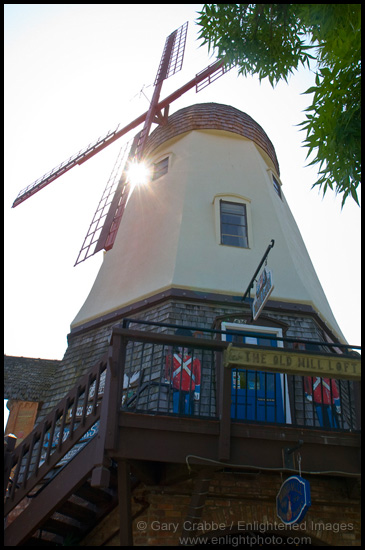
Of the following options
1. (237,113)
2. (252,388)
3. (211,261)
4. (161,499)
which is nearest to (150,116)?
(237,113)

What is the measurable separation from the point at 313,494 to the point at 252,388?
1.77 meters

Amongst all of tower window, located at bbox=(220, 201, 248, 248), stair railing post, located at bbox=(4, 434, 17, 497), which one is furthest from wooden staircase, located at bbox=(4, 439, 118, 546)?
tower window, located at bbox=(220, 201, 248, 248)

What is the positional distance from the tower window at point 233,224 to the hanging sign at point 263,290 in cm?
281

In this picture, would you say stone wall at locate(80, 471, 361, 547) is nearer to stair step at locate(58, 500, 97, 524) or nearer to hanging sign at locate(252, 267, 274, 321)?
stair step at locate(58, 500, 97, 524)

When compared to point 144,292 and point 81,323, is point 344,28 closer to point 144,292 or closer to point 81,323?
point 144,292

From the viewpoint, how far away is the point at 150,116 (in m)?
15.8

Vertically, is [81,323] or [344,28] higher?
[344,28]

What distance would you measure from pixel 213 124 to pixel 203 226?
158 inches

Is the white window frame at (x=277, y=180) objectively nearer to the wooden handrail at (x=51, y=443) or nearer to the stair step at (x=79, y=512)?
the wooden handrail at (x=51, y=443)

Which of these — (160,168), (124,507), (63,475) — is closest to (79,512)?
(63,475)

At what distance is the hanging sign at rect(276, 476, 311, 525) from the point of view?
200 inches

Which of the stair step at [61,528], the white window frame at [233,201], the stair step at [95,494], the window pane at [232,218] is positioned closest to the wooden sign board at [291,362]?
the stair step at [95,494]

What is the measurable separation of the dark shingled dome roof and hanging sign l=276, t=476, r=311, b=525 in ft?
33.3

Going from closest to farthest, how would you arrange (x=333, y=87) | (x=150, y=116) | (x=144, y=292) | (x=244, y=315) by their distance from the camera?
1. (x=333, y=87)
2. (x=244, y=315)
3. (x=144, y=292)
4. (x=150, y=116)
